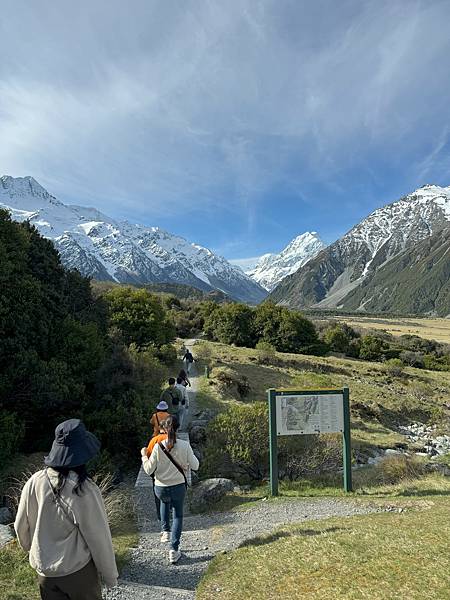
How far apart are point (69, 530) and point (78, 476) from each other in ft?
1.37

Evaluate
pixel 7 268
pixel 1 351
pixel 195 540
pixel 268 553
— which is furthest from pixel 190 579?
pixel 7 268

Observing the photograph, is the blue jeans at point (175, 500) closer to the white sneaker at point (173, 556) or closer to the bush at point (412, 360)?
the white sneaker at point (173, 556)

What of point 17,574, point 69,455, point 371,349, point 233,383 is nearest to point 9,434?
point 17,574

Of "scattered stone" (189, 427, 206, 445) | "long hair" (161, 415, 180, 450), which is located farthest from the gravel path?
"scattered stone" (189, 427, 206, 445)

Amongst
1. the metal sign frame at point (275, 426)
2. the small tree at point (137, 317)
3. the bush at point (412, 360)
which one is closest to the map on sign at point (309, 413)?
the metal sign frame at point (275, 426)

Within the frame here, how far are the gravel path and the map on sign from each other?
1.50 metres

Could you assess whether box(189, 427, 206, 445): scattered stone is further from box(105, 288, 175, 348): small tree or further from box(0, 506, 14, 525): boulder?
box(105, 288, 175, 348): small tree

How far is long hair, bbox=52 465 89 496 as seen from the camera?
11.4 ft

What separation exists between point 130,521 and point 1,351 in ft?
24.6

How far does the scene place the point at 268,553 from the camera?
20.1 feet

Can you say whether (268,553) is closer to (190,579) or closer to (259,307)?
(190,579)

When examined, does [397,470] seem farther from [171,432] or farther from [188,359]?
[188,359]

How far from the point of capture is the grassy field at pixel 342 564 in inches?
185

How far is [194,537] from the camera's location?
7590 millimetres
